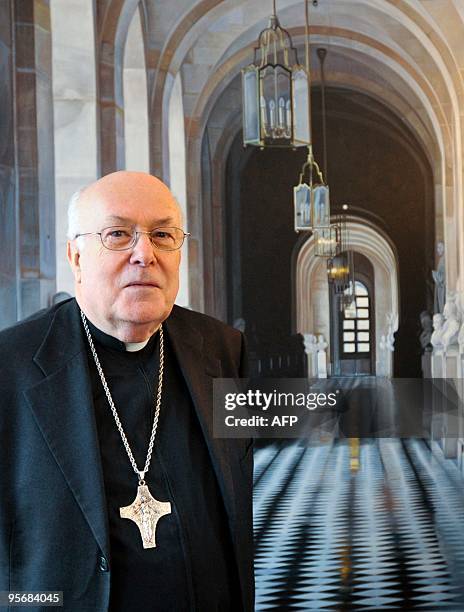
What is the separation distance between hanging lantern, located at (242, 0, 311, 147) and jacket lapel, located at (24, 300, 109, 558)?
16.2ft

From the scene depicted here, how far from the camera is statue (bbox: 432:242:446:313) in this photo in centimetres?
803

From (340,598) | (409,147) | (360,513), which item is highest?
(409,147)

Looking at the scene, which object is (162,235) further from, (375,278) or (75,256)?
(375,278)

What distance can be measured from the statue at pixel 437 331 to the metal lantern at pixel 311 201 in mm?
1237

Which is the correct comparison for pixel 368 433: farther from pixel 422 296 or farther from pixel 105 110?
pixel 105 110

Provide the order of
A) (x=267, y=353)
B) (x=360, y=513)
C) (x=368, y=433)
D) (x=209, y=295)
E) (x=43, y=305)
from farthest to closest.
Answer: (x=209, y=295), (x=267, y=353), (x=368, y=433), (x=360, y=513), (x=43, y=305)

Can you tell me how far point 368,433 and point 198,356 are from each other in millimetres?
5375

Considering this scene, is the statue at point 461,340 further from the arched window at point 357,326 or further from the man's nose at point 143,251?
the man's nose at point 143,251

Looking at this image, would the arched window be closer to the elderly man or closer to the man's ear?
the elderly man

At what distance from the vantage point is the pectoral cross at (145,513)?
5.55 feet

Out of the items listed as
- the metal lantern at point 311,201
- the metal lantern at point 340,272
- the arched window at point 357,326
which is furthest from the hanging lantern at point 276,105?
the arched window at point 357,326

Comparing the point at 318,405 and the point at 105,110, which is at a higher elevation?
the point at 105,110

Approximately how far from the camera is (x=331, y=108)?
27.7ft

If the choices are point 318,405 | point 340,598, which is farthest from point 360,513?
point 318,405
